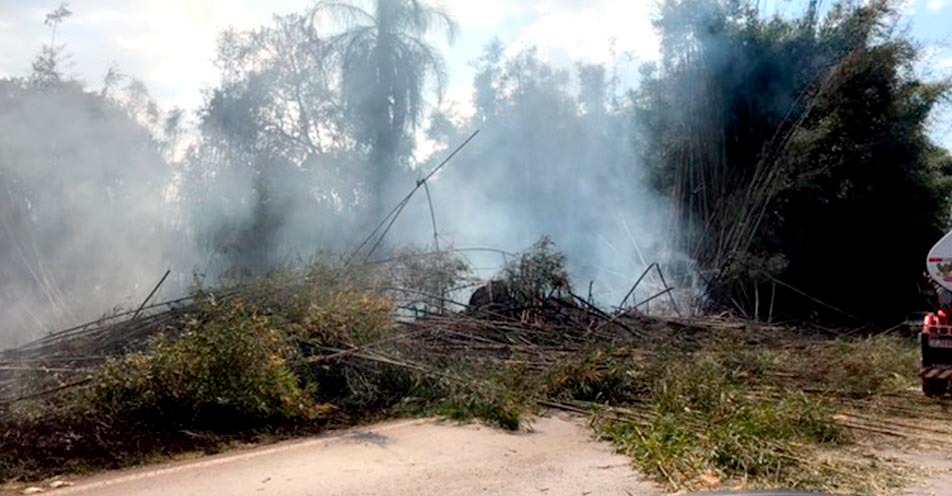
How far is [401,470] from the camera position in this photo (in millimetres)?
4879

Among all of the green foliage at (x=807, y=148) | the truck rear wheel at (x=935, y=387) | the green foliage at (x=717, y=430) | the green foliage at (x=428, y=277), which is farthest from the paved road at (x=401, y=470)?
the green foliage at (x=807, y=148)

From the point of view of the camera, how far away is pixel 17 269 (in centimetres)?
876

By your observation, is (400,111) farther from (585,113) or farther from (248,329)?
(248,329)

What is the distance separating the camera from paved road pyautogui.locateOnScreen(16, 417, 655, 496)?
4.43 meters

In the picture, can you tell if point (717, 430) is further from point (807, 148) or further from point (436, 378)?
point (807, 148)

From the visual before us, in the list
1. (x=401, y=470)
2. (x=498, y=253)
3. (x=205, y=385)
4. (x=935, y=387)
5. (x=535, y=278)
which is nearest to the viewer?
(x=401, y=470)

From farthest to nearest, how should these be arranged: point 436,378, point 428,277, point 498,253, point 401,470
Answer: point 498,253 < point 428,277 < point 436,378 < point 401,470

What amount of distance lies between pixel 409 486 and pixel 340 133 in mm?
14028

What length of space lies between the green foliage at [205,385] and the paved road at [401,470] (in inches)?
19.0

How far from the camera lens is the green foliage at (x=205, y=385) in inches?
214

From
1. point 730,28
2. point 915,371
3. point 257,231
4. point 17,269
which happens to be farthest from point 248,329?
point 730,28

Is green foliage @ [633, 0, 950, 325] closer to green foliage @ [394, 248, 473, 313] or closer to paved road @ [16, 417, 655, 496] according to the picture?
green foliage @ [394, 248, 473, 313]

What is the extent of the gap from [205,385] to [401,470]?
175 centimetres

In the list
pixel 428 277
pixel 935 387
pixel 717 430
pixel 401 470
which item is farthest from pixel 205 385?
pixel 935 387
